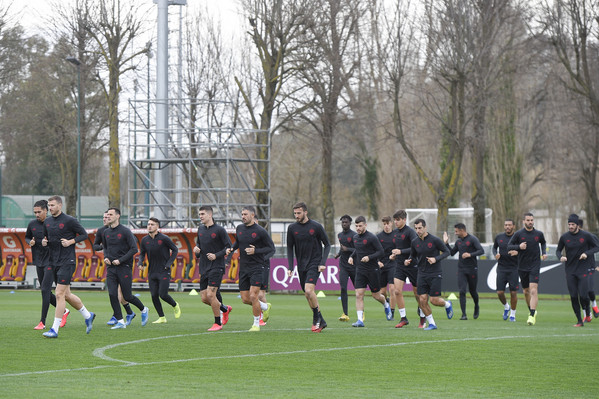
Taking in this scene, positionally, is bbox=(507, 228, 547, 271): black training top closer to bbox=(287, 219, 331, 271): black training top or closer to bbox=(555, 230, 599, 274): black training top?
bbox=(555, 230, 599, 274): black training top

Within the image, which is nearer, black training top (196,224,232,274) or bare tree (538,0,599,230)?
black training top (196,224,232,274)

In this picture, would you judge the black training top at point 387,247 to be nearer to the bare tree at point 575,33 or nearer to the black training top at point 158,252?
the black training top at point 158,252

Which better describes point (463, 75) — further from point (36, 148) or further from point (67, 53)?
point (36, 148)

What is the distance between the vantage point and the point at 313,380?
1136 cm

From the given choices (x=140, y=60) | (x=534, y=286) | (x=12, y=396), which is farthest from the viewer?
(x=140, y=60)

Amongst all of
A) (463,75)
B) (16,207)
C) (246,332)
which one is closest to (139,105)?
(16,207)

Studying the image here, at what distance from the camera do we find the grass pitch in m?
10.6

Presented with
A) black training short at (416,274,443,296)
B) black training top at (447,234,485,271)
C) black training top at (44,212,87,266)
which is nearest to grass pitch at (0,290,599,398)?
black training short at (416,274,443,296)

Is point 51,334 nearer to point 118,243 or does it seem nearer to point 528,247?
point 118,243

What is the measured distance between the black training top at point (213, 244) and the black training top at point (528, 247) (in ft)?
21.9

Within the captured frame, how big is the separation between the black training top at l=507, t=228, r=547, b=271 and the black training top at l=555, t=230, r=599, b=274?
3.40ft


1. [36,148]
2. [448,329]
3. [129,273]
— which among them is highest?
[36,148]

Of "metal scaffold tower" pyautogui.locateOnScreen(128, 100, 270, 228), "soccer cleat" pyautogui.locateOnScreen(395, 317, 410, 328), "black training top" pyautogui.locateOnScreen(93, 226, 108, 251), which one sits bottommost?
"soccer cleat" pyautogui.locateOnScreen(395, 317, 410, 328)

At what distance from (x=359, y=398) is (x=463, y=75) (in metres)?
26.9
